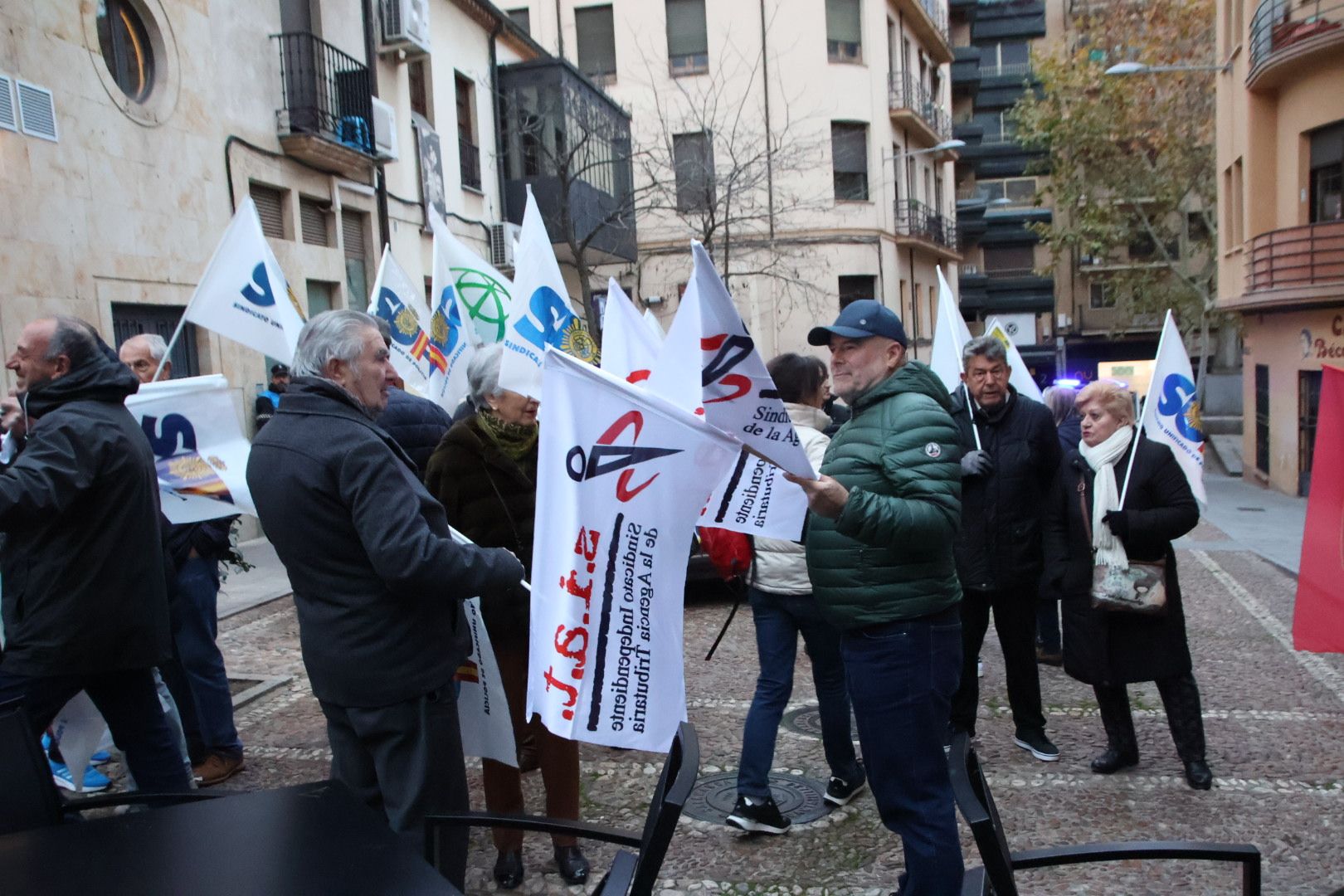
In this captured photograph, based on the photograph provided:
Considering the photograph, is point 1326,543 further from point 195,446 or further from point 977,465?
point 195,446

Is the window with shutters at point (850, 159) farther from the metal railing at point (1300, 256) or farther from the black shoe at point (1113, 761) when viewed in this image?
the black shoe at point (1113, 761)

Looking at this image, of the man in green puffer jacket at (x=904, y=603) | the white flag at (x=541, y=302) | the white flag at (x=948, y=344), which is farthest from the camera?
the white flag at (x=948, y=344)

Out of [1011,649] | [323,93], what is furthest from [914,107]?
[1011,649]

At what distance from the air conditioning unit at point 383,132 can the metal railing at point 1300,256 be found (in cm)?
1313

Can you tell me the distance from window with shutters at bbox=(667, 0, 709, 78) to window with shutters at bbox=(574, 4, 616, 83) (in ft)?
5.00

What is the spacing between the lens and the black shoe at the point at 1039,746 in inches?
189

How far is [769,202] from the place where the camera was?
87.9 feet

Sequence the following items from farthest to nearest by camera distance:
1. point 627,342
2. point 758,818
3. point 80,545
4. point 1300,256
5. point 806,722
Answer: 1. point 1300,256
2. point 806,722
3. point 627,342
4. point 758,818
5. point 80,545

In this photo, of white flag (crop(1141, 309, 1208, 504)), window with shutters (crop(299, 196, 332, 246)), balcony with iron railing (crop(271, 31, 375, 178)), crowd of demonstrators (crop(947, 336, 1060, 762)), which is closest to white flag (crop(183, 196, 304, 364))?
crowd of demonstrators (crop(947, 336, 1060, 762))

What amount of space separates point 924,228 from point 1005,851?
32089 millimetres

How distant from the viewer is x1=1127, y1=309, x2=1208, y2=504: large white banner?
5500 millimetres

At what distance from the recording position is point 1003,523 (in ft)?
15.4

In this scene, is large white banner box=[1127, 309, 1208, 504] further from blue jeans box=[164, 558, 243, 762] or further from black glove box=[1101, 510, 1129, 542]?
blue jeans box=[164, 558, 243, 762]

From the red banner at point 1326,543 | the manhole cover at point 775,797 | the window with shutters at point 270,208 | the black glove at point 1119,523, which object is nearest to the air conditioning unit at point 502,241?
the window with shutters at point 270,208
